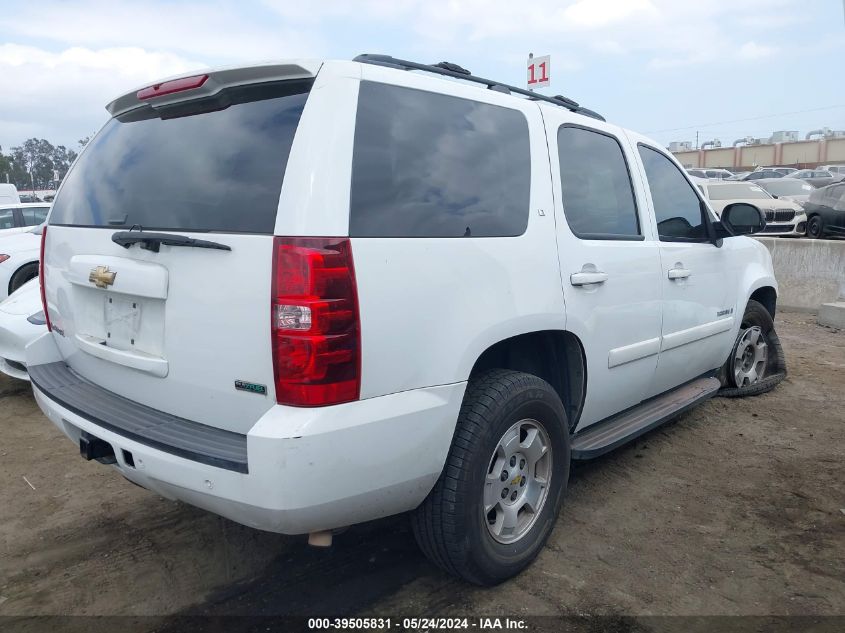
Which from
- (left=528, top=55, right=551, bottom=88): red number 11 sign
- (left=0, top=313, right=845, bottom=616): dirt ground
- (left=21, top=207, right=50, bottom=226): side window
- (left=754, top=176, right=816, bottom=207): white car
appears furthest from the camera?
(left=754, top=176, right=816, bottom=207): white car

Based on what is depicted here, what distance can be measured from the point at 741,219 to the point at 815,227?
1281 centimetres

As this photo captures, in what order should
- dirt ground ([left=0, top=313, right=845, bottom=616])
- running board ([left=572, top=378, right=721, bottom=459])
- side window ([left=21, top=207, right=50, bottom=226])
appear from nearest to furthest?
dirt ground ([left=0, top=313, right=845, bottom=616]) → running board ([left=572, top=378, right=721, bottom=459]) → side window ([left=21, top=207, right=50, bottom=226])

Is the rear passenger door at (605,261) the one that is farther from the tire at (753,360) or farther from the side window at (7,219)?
the side window at (7,219)

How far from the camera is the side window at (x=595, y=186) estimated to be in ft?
10.2

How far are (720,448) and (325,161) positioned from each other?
336cm

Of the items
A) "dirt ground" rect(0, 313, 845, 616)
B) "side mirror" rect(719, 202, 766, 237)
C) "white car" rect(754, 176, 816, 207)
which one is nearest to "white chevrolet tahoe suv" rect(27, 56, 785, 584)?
"dirt ground" rect(0, 313, 845, 616)

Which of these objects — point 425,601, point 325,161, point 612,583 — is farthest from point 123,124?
point 612,583

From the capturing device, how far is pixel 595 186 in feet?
11.0

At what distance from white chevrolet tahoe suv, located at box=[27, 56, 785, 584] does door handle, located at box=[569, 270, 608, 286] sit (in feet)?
0.07

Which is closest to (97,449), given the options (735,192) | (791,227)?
(791,227)

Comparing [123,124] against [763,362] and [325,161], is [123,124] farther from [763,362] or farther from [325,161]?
[763,362]

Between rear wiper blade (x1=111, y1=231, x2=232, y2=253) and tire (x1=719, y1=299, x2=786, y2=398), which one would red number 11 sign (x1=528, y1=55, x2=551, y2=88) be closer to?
tire (x1=719, y1=299, x2=786, y2=398)

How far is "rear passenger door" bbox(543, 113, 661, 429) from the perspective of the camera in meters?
3.00

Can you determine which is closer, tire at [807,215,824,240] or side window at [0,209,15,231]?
side window at [0,209,15,231]
